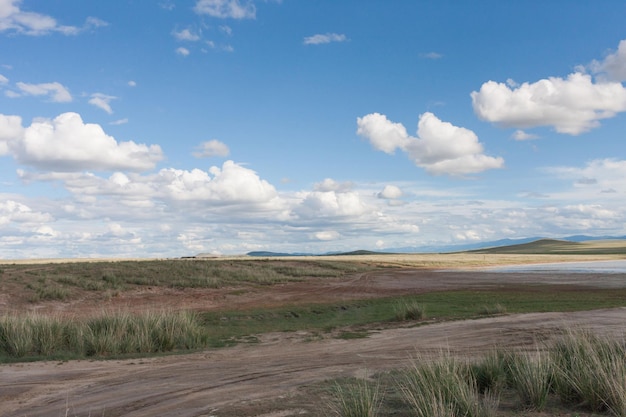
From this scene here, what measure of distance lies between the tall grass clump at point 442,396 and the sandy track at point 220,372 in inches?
113

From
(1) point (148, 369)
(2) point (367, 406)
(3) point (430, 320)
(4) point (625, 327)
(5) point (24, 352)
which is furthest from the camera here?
(3) point (430, 320)

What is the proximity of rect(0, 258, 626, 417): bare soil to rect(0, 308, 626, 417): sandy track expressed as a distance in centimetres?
2

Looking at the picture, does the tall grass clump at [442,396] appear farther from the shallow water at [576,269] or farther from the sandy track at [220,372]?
the shallow water at [576,269]

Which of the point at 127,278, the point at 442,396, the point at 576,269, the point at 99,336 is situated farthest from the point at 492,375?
the point at 576,269

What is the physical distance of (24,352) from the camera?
631 inches

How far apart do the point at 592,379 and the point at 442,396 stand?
2353mm

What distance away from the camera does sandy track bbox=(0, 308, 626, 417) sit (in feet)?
31.7

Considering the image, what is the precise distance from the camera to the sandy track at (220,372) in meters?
9.66

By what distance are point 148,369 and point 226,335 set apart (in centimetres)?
758

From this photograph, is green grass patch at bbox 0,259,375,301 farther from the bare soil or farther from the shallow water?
the shallow water

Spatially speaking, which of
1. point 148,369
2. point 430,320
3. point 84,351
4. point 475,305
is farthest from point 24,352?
point 475,305

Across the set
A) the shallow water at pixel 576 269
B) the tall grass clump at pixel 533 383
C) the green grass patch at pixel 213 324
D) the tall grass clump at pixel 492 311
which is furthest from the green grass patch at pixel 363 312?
the shallow water at pixel 576 269

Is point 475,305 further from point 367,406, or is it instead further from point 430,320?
point 367,406

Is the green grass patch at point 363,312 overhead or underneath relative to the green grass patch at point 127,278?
underneath
